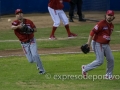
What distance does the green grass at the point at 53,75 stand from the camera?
35.4ft

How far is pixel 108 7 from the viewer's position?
2636 centimetres

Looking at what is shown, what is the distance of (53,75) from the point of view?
11.9m

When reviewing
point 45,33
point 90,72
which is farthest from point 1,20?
point 90,72

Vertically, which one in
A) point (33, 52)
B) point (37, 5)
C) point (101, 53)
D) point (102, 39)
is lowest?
point (37, 5)

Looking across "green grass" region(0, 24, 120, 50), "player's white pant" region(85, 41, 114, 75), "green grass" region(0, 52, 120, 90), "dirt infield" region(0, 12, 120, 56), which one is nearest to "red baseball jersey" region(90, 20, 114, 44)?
"player's white pant" region(85, 41, 114, 75)

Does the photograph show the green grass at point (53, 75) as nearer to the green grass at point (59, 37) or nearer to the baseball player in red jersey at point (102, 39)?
the baseball player in red jersey at point (102, 39)

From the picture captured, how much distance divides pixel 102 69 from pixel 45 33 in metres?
7.24

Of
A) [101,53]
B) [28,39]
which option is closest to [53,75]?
[28,39]

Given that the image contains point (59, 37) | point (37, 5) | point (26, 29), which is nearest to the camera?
point (26, 29)

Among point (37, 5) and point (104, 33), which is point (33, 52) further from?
point (37, 5)

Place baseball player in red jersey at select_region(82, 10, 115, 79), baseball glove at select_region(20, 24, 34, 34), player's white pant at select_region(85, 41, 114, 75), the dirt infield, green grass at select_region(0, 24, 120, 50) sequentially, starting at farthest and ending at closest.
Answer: green grass at select_region(0, 24, 120, 50), the dirt infield, baseball glove at select_region(20, 24, 34, 34), player's white pant at select_region(85, 41, 114, 75), baseball player in red jersey at select_region(82, 10, 115, 79)

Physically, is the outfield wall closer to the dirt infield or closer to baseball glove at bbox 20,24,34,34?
the dirt infield

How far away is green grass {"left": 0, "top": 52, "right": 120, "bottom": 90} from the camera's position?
1079 cm

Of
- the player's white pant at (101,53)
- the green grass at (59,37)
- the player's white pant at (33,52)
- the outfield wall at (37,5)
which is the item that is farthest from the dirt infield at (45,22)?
the player's white pant at (101,53)
